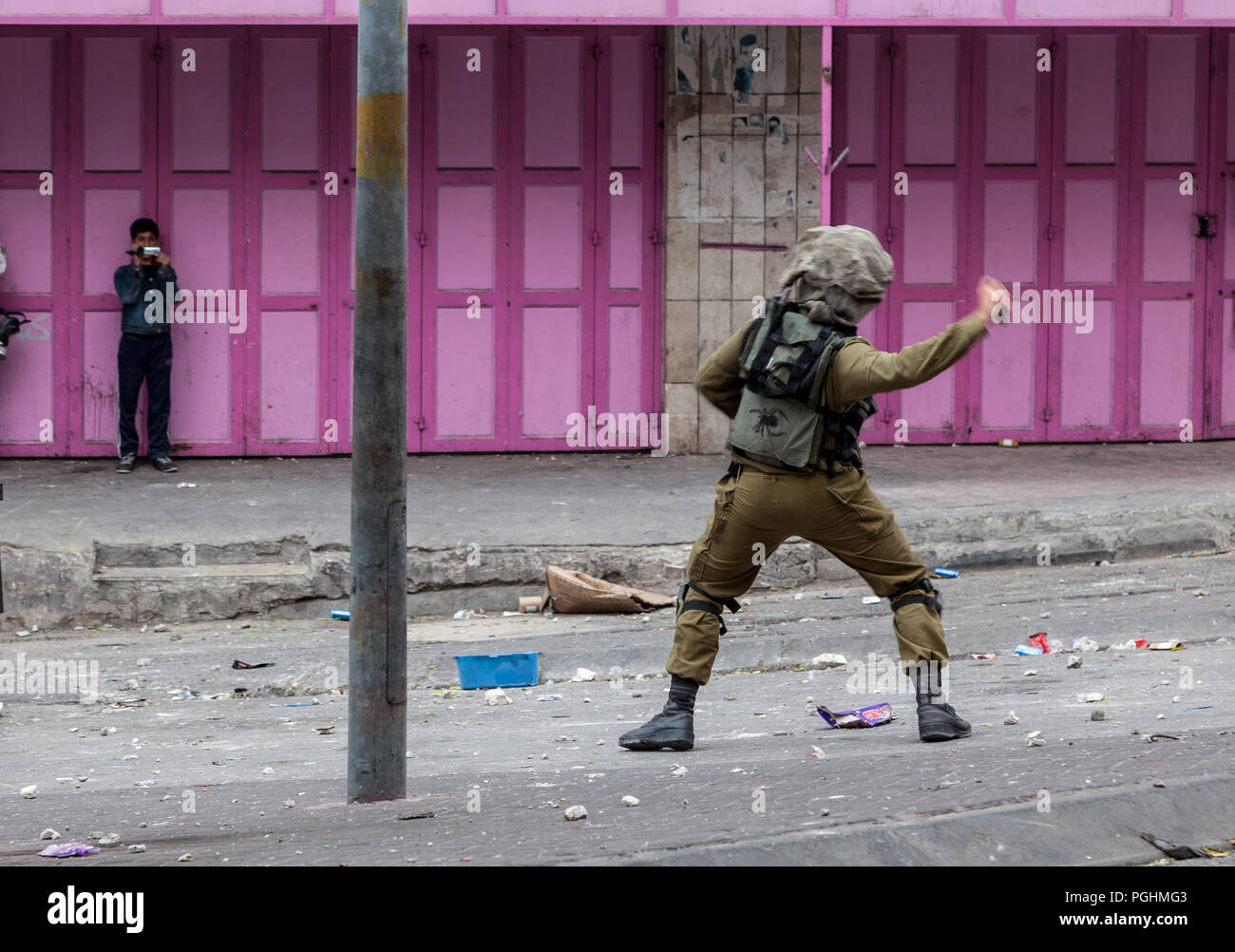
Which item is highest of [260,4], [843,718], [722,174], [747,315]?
[260,4]

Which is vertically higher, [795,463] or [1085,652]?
[795,463]

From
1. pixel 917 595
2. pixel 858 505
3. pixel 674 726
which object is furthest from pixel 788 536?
pixel 674 726

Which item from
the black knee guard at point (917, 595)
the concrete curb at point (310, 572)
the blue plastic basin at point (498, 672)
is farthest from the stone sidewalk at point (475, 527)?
the black knee guard at point (917, 595)

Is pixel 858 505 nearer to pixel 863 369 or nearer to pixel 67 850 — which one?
pixel 863 369

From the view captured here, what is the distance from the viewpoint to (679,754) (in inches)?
220

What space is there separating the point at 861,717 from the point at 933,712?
0.53 m

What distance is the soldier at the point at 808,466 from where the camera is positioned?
5215 mm

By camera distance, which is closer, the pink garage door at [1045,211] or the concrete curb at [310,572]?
the concrete curb at [310,572]

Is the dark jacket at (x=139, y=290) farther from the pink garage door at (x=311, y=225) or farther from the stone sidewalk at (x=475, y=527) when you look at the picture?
the stone sidewalk at (x=475, y=527)

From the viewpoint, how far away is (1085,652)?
748 cm

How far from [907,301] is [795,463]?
708cm

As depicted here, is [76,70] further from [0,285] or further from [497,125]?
[497,125]

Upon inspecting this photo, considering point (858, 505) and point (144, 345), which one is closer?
point (858, 505)
